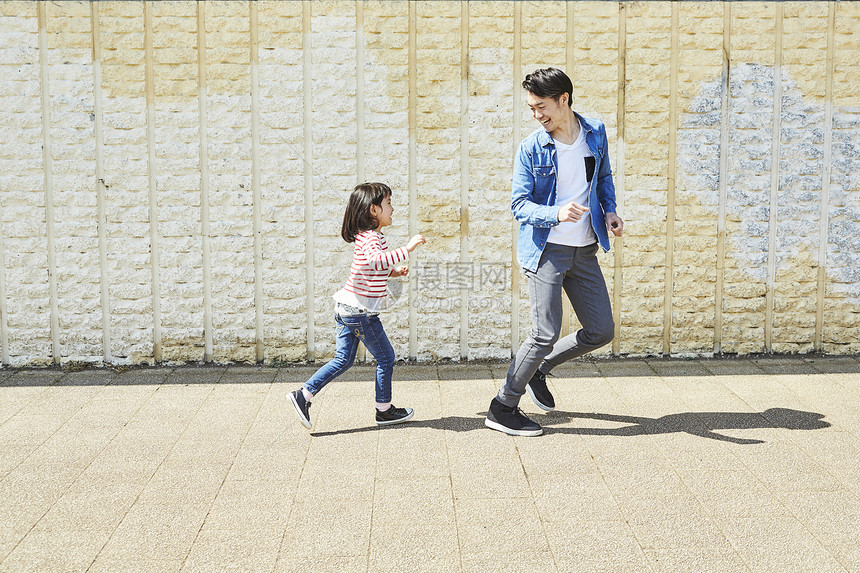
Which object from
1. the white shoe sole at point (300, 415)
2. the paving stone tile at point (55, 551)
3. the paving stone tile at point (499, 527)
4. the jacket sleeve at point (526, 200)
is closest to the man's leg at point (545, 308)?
the jacket sleeve at point (526, 200)

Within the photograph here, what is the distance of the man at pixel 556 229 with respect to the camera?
508cm

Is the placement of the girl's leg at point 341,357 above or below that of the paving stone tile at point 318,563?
above

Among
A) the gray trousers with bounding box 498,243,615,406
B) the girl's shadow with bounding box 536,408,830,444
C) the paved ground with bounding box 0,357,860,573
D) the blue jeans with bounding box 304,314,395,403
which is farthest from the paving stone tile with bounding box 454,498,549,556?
the blue jeans with bounding box 304,314,395,403

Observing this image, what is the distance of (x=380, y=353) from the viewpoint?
17.5ft

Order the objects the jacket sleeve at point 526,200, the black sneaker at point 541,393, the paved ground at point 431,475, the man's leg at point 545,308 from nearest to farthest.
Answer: the paved ground at point 431,475, the jacket sleeve at point 526,200, the man's leg at point 545,308, the black sneaker at point 541,393

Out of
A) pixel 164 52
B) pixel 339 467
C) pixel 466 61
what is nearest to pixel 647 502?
pixel 339 467

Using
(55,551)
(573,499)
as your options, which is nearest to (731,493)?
(573,499)

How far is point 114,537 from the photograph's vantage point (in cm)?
385

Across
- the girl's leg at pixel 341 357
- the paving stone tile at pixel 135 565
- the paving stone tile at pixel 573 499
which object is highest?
the girl's leg at pixel 341 357

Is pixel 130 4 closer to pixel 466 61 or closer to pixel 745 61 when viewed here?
pixel 466 61

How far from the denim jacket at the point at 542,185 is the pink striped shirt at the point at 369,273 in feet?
2.30

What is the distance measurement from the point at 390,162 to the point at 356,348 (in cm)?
187

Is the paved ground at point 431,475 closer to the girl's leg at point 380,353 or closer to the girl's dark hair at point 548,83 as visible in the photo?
the girl's leg at point 380,353

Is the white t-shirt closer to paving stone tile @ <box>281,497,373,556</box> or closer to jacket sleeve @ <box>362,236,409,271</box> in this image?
jacket sleeve @ <box>362,236,409,271</box>
